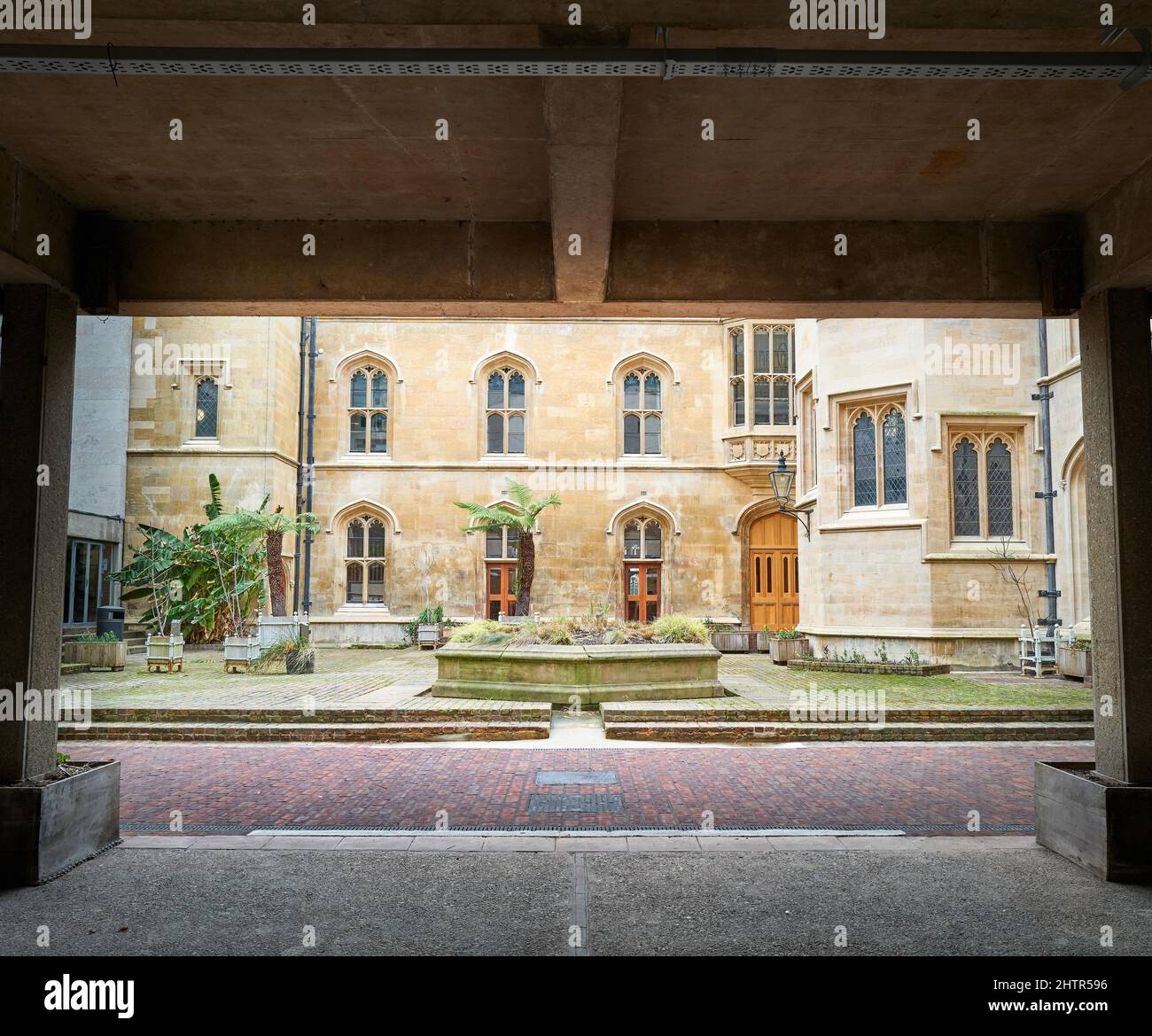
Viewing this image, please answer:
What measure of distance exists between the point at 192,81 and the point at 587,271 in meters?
2.84

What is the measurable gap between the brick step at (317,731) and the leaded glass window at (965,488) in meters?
10.9

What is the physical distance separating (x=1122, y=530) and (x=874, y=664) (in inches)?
425

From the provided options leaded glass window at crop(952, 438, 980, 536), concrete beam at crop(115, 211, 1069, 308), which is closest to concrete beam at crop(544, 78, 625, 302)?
concrete beam at crop(115, 211, 1069, 308)

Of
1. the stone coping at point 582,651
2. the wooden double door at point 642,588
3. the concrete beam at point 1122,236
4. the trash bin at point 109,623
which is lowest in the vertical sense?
the stone coping at point 582,651

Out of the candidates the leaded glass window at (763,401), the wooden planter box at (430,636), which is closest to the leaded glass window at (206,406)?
the wooden planter box at (430,636)

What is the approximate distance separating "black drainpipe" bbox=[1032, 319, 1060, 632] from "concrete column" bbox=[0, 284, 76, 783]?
641 inches

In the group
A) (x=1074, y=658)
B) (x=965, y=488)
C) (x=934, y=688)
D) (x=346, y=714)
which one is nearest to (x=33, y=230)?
(x=346, y=714)

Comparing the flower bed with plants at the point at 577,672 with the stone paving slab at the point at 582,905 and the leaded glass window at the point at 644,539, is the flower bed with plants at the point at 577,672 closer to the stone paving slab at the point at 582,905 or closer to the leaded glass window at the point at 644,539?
the stone paving slab at the point at 582,905

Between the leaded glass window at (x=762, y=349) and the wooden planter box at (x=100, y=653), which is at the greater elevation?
the leaded glass window at (x=762, y=349)

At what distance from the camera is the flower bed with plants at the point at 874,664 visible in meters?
15.7

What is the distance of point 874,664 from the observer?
16.2m

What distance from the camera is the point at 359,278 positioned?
22.2 feet
